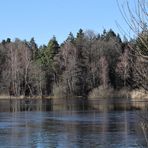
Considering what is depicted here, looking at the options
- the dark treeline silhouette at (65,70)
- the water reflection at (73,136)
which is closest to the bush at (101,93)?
the dark treeline silhouette at (65,70)

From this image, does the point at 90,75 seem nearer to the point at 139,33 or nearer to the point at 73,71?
the point at 73,71

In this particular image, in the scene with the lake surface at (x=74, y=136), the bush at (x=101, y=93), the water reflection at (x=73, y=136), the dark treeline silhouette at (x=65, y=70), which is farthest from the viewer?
the dark treeline silhouette at (x=65, y=70)

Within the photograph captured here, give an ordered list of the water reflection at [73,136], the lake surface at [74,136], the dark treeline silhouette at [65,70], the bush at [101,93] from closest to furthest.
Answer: the lake surface at [74,136] < the water reflection at [73,136] < the bush at [101,93] < the dark treeline silhouette at [65,70]

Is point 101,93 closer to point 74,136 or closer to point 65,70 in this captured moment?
point 65,70

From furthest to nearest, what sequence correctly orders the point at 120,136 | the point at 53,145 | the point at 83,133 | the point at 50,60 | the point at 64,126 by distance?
1. the point at 50,60
2. the point at 64,126
3. the point at 83,133
4. the point at 120,136
5. the point at 53,145

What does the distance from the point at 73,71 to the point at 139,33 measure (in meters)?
88.9

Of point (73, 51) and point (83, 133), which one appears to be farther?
point (73, 51)

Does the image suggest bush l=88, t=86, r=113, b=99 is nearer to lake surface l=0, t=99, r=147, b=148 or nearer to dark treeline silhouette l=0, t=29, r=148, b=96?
dark treeline silhouette l=0, t=29, r=148, b=96

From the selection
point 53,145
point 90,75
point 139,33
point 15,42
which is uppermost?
point 15,42

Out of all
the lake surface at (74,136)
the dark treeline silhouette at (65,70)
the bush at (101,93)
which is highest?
the dark treeline silhouette at (65,70)

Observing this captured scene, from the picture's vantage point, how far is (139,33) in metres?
6.27

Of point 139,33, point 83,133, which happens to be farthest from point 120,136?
point 139,33

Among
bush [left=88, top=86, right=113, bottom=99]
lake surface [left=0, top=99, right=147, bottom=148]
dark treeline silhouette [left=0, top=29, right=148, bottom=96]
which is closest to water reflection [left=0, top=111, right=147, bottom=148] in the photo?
lake surface [left=0, top=99, right=147, bottom=148]

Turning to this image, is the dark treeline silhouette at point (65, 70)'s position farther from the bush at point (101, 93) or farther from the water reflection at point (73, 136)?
the water reflection at point (73, 136)
